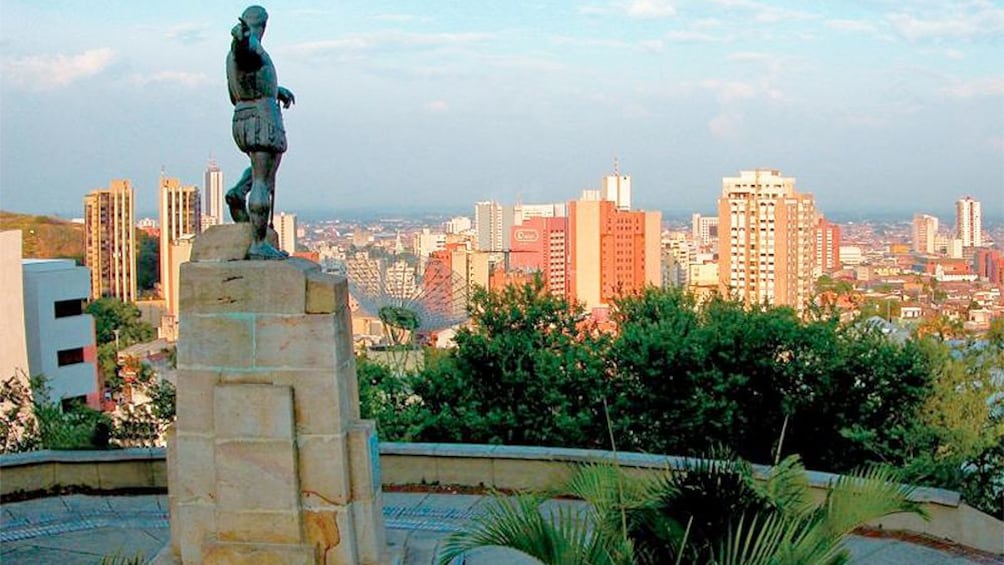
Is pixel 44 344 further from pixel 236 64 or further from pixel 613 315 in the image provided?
pixel 236 64

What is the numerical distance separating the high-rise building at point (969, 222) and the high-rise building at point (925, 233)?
1802 cm

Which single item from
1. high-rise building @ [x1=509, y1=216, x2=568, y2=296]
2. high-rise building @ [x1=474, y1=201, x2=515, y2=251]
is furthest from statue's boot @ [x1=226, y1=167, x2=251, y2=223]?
high-rise building @ [x1=474, y1=201, x2=515, y2=251]

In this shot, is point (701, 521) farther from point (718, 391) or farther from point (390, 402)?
point (390, 402)

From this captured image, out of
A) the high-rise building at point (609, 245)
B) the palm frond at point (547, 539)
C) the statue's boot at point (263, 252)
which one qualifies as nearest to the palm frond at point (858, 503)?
the palm frond at point (547, 539)

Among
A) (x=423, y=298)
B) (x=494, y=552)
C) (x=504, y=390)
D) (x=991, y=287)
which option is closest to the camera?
(x=494, y=552)

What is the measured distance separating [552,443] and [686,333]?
7.86 ft

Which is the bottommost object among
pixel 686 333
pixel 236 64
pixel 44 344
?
pixel 44 344

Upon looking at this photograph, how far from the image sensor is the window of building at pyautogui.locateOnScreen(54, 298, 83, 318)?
39.4 m

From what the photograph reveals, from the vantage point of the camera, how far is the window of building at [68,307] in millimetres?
39406

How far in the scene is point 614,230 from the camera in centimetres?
10112

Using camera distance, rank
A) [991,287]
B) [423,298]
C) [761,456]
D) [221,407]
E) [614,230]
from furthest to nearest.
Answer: [614,230] < [991,287] < [423,298] < [761,456] < [221,407]

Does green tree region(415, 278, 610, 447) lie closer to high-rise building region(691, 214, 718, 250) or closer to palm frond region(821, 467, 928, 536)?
palm frond region(821, 467, 928, 536)

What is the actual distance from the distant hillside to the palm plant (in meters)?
70.3

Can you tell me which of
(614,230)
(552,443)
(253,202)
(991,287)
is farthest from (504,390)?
(614,230)
